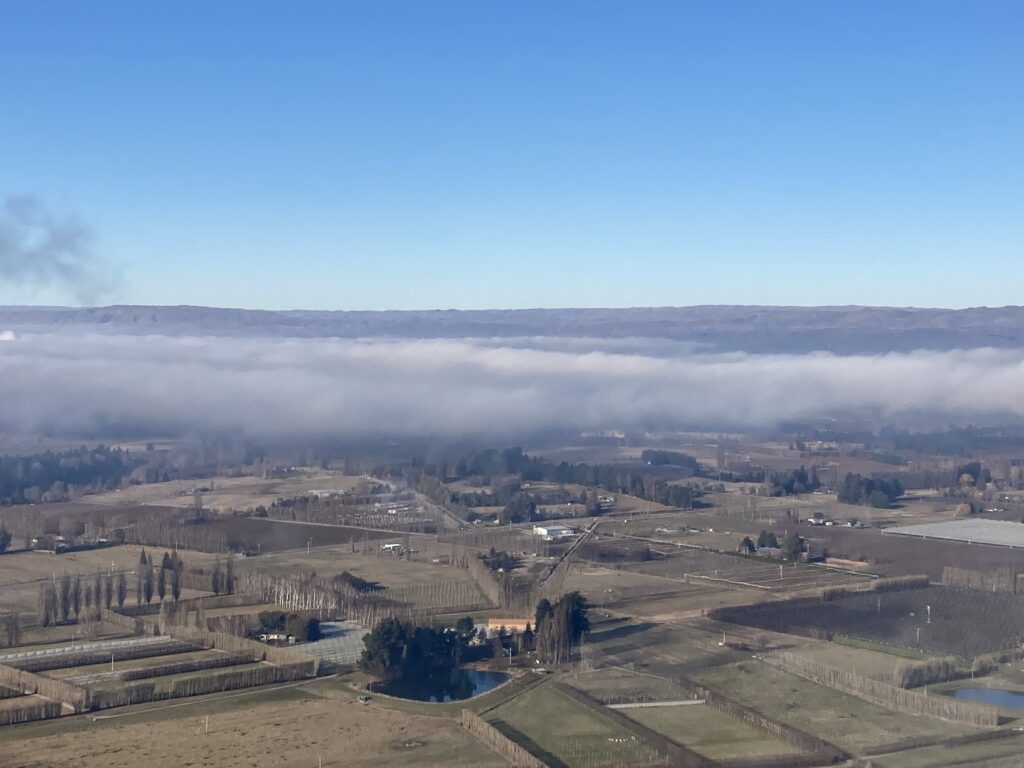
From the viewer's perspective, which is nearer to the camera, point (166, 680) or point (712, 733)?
point (712, 733)

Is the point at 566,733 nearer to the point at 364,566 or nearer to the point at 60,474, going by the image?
the point at 364,566

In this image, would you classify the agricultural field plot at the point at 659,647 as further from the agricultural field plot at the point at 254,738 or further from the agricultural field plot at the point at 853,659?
the agricultural field plot at the point at 254,738

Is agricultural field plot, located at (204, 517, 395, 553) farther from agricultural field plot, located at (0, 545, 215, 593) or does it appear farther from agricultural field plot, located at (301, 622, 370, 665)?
agricultural field plot, located at (301, 622, 370, 665)

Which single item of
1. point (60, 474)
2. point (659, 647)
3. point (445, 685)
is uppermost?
point (60, 474)

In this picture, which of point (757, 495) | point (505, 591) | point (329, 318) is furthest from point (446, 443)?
point (329, 318)

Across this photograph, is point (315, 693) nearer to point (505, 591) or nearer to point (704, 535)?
point (505, 591)

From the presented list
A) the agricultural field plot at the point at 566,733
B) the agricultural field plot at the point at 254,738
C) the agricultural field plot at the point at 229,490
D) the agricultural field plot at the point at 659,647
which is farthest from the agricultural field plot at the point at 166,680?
the agricultural field plot at the point at 229,490

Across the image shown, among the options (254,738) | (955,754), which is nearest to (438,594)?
(254,738)

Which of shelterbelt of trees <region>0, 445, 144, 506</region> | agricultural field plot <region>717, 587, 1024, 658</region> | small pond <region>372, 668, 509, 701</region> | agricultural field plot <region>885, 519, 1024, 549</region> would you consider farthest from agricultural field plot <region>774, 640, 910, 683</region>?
shelterbelt of trees <region>0, 445, 144, 506</region>
